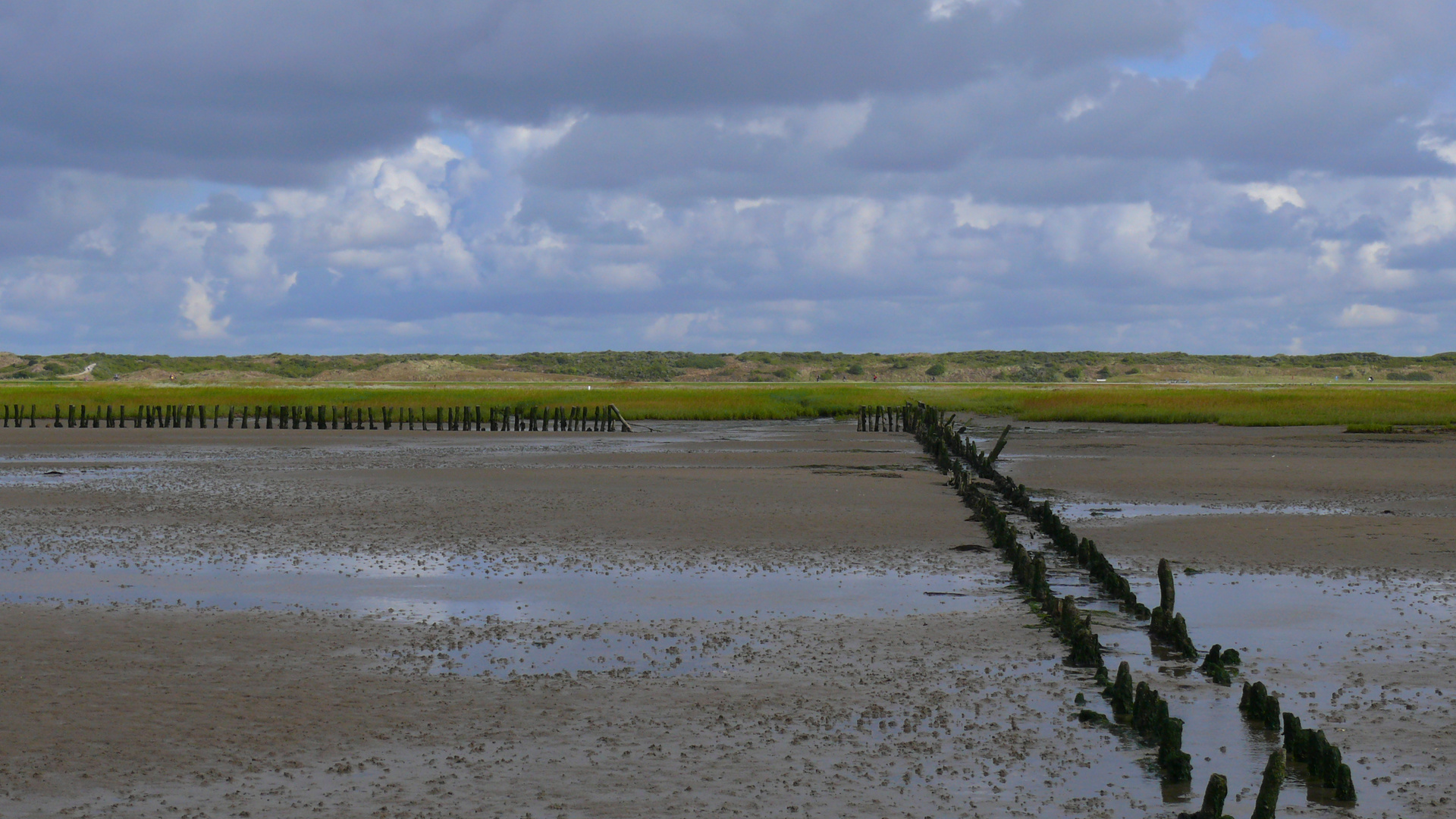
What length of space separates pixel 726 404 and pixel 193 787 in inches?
2370

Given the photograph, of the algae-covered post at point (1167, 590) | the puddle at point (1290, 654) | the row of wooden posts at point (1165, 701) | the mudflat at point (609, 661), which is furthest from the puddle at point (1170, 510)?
the algae-covered post at point (1167, 590)

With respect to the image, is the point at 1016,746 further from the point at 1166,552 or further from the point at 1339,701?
the point at 1166,552

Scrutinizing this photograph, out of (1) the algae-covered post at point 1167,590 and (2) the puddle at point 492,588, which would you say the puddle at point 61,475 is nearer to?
(2) the puddle at point 492,588

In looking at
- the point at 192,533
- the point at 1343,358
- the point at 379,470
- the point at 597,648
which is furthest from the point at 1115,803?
the point at 1343,358

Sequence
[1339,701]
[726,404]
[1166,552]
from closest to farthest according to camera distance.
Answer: [1339,701], [1166,552], [726,404]

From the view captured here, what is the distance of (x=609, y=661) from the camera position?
10008mm

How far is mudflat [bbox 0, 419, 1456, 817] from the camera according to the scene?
7141mm

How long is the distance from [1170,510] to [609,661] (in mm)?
14048

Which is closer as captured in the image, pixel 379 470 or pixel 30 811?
pixel 30 811

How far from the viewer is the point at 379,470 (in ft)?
94.5

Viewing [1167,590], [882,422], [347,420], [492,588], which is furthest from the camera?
[882,422]

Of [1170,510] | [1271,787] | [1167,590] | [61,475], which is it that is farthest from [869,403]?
[1271,787]

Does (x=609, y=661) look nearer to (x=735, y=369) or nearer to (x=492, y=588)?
(x=492, y=588)

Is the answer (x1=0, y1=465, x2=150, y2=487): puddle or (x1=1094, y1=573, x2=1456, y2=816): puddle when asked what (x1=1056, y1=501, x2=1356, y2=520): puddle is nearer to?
(x1=1094, y1=573, x2=1456, y2=816): puddle
